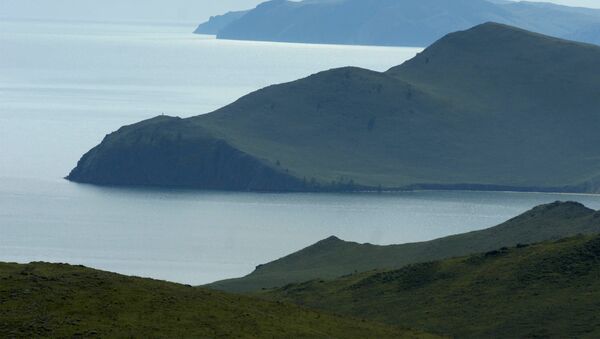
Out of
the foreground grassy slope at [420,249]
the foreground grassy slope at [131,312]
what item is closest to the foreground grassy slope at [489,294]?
the foreground grassy slope at [131,312]

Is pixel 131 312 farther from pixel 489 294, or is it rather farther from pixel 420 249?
pixel 420 249

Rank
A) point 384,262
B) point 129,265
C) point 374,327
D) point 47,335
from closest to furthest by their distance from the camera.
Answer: point 47,335 → point 374,327 → point 384,262 → point 129,265

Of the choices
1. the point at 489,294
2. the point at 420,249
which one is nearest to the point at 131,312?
the point at 489,294

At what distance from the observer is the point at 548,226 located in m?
165

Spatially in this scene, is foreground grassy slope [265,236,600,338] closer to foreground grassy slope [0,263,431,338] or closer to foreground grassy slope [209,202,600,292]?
foreground grassy slope [0,263,431,338]

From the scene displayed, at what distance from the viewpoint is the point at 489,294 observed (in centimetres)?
11112

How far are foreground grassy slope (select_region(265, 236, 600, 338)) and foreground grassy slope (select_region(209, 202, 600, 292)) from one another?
103 ft

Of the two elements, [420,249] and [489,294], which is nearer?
[489,294]

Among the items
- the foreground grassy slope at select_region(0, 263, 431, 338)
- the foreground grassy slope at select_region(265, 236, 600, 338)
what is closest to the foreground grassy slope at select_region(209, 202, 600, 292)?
the foreground grassy slope at select_region(265, 236, 600, 338)

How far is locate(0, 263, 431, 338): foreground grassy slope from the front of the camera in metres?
75.6

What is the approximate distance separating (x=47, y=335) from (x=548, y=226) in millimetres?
97816

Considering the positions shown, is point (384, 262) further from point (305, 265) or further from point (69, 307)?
point (69, 307)

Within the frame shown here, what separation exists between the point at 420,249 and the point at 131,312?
3614 inches

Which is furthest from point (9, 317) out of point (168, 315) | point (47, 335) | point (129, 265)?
point (129, 265)
